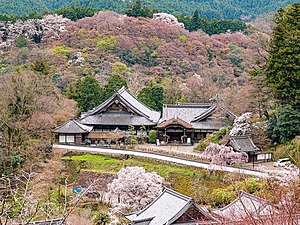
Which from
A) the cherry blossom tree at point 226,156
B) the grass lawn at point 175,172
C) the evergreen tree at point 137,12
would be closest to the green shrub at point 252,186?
the grass lawn at point 175,172

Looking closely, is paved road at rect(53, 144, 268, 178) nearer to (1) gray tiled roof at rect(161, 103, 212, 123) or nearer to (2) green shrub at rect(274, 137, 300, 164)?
(2) green shrub at rect(274, 137, 300, 164)

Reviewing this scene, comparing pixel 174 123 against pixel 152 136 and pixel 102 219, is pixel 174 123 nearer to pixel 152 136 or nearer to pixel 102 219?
pixel 152 136

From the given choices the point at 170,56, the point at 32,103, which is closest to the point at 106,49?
the point at 170,56

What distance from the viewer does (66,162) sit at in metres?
23.9

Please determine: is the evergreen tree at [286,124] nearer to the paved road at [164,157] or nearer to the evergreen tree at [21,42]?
the paved road at [164,157]

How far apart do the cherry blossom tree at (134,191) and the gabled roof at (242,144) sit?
4.72 meters

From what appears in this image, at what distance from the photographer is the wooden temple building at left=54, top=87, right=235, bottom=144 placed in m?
27.0

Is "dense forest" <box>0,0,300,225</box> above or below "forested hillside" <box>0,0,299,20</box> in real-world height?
below

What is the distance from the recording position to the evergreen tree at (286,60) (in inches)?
869

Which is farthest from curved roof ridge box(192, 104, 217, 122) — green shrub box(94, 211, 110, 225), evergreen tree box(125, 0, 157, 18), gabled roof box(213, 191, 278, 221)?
evergreen tree box(125, 0, 157, 18)

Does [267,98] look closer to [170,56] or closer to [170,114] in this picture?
[170,114]

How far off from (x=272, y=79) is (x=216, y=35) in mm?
35340

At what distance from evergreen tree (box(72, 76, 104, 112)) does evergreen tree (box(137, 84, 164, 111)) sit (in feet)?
10.3

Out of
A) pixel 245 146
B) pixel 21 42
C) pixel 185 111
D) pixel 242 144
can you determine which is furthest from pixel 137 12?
pixel 245 146
